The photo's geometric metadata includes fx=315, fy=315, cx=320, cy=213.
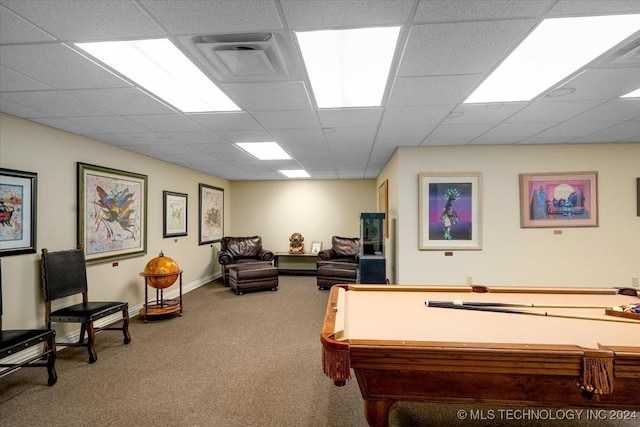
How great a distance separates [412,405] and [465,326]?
39.4 inches

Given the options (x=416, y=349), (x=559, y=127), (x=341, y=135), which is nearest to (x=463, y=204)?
(x=559, y=127)

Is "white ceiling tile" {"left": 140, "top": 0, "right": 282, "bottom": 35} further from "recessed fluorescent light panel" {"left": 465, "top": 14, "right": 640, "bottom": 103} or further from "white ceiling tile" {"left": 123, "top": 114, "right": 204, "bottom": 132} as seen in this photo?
"white ceiling tile" {"left": 123, "top": 114, "right": 204, "bottom": 132}

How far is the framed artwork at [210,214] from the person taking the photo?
6887 mm

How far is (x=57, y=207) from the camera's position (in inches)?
137

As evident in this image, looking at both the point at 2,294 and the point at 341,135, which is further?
the point at 341,135

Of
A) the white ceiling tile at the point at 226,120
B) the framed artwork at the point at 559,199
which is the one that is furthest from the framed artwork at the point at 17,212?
the framed artwork at the point at 559,199

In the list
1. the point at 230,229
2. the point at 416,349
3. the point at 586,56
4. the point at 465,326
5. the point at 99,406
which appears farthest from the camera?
the point at 230,229

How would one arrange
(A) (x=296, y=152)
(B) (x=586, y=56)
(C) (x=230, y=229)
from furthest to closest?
(C) (x=230, y=229) → (A) (x=296, y=152) → (B) (x=586, y=56)

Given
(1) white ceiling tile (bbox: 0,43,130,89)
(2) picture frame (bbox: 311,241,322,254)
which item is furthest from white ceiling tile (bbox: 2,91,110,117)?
(2) picture frame (bbox: 311,241,322,254)

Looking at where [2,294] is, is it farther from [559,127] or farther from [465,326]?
[559,127]

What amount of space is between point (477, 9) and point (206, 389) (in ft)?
10.4

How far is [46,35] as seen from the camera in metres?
1.71

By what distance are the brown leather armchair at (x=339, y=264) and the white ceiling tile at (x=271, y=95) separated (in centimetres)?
402

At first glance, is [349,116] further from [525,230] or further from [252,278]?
[252,278]
